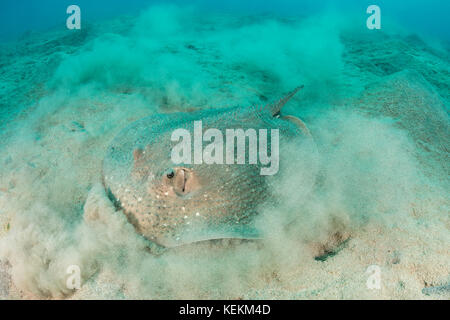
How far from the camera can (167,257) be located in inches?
111

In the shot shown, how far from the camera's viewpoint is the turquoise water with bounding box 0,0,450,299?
2.67m

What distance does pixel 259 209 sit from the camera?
2.95 meters

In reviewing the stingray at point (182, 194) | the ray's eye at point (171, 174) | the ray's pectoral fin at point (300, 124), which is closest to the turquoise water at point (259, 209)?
the stingray at point (182, 194)

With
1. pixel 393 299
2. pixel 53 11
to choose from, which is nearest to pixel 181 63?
pixel 393 299

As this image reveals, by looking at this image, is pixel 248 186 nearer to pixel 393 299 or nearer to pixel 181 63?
pixel 393 299

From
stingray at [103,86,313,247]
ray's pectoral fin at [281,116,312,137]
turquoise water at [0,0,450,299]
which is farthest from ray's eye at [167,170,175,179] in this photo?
ray's pectoral fin at [281,116,312,137]

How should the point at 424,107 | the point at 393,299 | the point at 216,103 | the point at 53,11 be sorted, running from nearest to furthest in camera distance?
the point at 393,299
the point at 424,107
the point at 216,103
the point at 53,11

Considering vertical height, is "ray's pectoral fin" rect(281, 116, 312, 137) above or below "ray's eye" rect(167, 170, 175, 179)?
above

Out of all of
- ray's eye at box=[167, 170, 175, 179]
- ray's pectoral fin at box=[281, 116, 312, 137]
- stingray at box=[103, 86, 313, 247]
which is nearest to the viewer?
stingray at box=[103, 86, 313, 247]

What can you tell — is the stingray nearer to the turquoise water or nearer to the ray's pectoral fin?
the turquoise water

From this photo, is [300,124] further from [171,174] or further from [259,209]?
[171,174]

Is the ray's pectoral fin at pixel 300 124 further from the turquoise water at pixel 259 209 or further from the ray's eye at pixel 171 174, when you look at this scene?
the ray's eye at pixel 171 174

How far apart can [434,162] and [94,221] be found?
17.4ft
